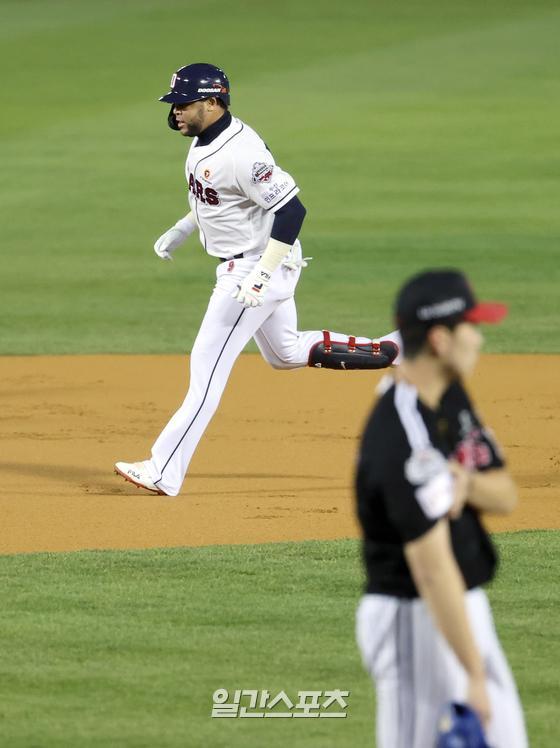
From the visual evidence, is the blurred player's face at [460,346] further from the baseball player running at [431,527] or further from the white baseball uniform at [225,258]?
the white baseball uniform at [225,258]

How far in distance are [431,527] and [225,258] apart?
5.48 metres

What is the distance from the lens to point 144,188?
23.4 metres

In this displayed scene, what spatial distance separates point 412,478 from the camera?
386 cm

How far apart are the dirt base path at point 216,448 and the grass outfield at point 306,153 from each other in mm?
1378

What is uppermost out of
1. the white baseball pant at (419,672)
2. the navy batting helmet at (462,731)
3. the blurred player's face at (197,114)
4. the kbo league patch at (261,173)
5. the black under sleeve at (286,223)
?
the blurred player's face at (197,114)

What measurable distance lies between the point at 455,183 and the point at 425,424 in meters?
20.2

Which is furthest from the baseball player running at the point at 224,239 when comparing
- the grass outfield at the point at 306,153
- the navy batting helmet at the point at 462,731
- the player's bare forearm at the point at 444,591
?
the grass outfield at the point at 306,153

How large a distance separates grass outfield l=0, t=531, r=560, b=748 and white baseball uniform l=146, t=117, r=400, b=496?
2.91ft

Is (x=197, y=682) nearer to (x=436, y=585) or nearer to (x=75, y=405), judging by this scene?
(x=436, y=585)

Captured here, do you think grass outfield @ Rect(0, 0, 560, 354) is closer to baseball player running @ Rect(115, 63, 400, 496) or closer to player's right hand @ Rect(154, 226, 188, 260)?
player's right hand @ Rect(154, 226, 188, 260)

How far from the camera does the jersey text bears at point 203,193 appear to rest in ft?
29.5

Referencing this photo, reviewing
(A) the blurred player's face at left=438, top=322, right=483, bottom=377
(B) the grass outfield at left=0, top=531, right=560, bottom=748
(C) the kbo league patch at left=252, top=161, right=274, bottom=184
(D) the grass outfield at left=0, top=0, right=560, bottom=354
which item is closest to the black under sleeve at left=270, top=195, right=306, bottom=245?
(C) the kbo league patch at left=252, top=161, right=274, bottom=184

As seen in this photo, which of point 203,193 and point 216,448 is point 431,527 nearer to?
point 203,193

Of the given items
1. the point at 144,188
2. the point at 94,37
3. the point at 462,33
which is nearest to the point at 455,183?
the point at 144,188
